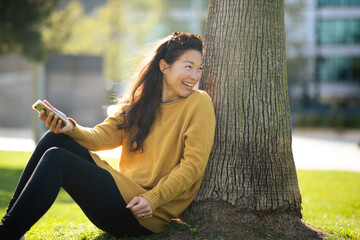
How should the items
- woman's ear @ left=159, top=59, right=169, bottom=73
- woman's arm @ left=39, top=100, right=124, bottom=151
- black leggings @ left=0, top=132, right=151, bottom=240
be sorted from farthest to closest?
woman's ear @ left=159, top=59, right=169, bottom=73 → woman's arm @ left=39, top=100, right=124, bottom=151 → black leggings @ left=0, top=132, right=151, bottom=240

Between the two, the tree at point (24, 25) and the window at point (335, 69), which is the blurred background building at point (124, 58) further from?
the tree at point (24, 25)

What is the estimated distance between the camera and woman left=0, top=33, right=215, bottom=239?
2686 millimetres

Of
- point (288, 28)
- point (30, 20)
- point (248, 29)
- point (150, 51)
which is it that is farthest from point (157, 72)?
point (288, 28)

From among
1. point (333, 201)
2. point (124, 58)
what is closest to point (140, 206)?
point (333, 201)

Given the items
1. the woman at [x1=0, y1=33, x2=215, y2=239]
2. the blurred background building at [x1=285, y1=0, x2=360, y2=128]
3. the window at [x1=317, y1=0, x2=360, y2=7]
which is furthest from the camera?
the window at [x1=317, y1=0, x2=360, y2=7]

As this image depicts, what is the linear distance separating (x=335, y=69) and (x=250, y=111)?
3951 cm

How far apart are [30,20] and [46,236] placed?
28.4 ft

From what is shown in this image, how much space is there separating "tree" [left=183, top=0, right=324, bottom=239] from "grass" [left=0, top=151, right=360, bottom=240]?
1.87 feet

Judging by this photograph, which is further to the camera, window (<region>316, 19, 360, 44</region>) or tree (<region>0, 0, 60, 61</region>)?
window (<region>316, 19, 360, 44</region>)

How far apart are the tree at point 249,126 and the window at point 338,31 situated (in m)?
38.9

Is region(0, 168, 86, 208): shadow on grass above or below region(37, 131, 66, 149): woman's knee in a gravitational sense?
below

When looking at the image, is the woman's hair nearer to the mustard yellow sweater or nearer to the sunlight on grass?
the mustard yellow sweater

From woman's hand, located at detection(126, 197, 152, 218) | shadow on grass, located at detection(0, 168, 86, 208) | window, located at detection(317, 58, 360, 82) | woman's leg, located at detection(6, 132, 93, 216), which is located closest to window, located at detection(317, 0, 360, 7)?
window, located at detection(317, 58, 360, 82)

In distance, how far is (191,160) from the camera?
293 cm
